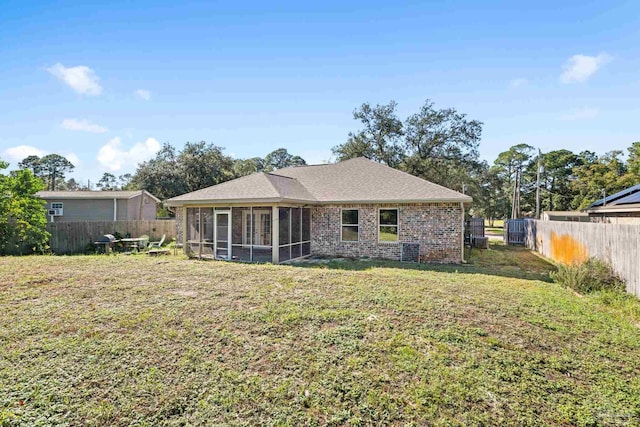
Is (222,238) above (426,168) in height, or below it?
below

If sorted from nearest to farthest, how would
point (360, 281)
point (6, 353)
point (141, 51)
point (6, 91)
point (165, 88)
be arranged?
point (6, 353) → point (360, 281) → point (141, 51) → point (6, 91) → point (165, 88)

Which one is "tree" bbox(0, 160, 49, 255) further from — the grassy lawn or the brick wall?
the brick wall

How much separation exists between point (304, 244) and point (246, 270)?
424cm

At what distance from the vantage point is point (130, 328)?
5148 mm

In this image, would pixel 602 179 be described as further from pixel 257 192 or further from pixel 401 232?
pixel 257 192

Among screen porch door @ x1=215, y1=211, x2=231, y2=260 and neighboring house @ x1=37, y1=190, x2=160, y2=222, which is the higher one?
neighboring house @ x1=37, y1=190, x2=160, y2=222

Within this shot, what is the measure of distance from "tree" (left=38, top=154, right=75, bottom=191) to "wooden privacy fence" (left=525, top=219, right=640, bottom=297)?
80.6 m

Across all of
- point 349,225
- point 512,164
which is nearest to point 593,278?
point 349,225

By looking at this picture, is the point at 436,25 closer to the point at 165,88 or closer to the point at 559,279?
the point at 559,279

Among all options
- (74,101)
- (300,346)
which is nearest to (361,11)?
(300,346)

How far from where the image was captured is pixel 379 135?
82.0ft

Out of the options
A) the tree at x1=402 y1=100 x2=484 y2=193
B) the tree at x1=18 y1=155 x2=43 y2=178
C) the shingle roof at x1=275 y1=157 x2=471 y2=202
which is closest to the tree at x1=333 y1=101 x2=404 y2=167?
the tree at x1=402 y1=100 x2=484 y2=193

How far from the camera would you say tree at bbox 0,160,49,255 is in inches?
515

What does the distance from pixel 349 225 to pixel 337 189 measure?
189cm
